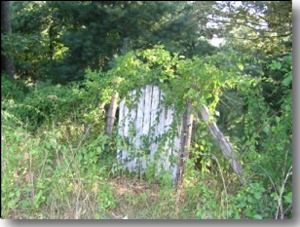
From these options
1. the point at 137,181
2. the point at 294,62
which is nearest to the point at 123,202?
the point at 137,181

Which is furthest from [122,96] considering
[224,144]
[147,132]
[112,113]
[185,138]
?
[224,144]

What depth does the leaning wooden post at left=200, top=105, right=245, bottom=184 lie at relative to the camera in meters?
2.22

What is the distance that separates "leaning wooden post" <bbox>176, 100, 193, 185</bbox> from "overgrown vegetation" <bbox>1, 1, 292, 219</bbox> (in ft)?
0.14

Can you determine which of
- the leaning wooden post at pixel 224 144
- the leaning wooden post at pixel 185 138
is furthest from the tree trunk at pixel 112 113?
the leaning wooden post at pixel 224 144

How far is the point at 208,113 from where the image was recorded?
233cm

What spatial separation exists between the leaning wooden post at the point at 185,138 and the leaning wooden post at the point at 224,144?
11cm

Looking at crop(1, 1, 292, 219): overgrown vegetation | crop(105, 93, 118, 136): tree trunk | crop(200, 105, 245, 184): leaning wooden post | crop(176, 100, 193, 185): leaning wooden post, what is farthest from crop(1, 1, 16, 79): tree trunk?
crop(200, 105, 245, 184): leaning wooden post

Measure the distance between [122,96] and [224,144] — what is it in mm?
843

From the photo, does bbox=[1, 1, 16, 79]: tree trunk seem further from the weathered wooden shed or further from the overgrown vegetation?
the weathered wooden shed

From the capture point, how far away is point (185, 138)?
8.03 feet

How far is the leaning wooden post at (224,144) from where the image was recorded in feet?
7.27

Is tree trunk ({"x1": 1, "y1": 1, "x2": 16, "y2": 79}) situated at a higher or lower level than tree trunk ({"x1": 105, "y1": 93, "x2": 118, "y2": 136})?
higher

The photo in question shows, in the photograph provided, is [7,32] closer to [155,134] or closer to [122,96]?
[122,96]

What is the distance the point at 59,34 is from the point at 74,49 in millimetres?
138
